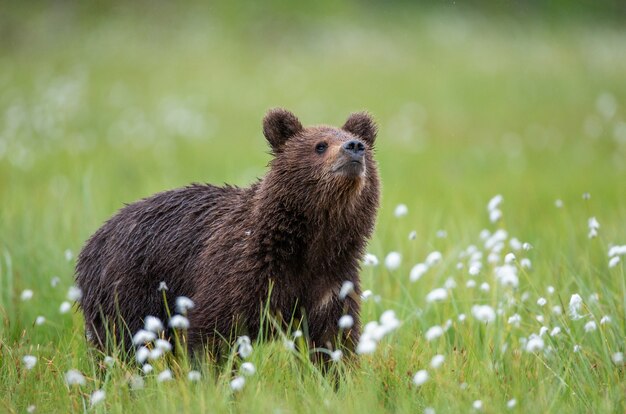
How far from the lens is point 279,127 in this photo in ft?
14.9

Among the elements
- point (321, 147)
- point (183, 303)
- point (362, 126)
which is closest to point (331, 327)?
point (321, 147)

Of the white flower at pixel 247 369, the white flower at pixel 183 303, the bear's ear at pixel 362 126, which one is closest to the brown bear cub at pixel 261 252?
the bear's ear at pixel 362 126

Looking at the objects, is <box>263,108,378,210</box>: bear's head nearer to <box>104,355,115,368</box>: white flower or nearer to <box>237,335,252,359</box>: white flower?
<box>237,335,252,359</box>: white flower

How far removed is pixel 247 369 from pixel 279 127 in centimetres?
147

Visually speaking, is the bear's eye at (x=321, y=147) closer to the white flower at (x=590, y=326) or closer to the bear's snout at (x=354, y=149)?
the bear's snout at (x=354, y=149)

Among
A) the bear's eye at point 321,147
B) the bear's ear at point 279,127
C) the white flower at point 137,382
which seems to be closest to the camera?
the white flower at point 137,382

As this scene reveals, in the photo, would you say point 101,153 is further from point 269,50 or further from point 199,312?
point 269,50

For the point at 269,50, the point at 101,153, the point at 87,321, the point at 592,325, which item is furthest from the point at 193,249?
the point at 269,50

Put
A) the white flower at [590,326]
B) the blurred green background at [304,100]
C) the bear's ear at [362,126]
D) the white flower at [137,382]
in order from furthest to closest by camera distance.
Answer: the blurred green background at [304,100] → the bear's ear at [362,126] → the white flower at [590,326] → the white flower at [137,382]

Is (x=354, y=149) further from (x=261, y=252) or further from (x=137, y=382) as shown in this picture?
(x=137, y=382)

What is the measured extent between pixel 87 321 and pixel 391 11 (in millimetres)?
23804

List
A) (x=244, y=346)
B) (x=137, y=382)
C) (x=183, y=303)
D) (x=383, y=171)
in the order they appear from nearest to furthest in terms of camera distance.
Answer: (x=183, y=303), (x=137, y=382), (x=244, y=346), (x=383, y=171)

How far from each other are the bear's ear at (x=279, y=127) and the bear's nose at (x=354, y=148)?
0.52 m

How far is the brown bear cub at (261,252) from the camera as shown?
4.09 meters
